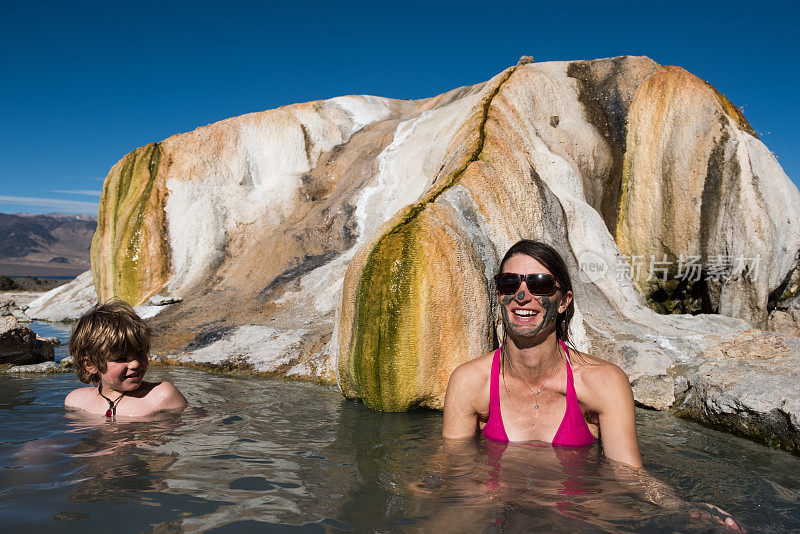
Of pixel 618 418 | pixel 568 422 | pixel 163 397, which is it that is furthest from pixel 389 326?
pixel 618 418

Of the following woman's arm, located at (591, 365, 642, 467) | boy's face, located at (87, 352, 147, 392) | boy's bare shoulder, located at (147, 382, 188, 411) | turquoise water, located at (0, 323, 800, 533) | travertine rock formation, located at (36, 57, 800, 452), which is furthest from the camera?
travertine rock formation, located at (36, 57, 800, 452)

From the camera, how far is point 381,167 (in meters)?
12.6

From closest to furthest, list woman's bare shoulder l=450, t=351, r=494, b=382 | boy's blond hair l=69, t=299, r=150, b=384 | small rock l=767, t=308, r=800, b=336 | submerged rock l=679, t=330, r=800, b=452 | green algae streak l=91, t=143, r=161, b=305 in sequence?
woman's bare shoulder l=450, t=351, r=494, b=382 → boy's blond hair l=69, t=299, r=150, b=384 → submerged rock l=679, t=330, r=800, b=452 → small rock l=767, t=308, r=800, b=336 → green algae streak l=91, t=143, r=161, b=305

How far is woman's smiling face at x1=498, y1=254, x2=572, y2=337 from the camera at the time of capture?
346 centimetres

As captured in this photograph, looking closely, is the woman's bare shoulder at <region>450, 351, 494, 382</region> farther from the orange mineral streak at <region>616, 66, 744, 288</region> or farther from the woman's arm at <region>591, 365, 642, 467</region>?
the orange mineral streak at <region>616, 66, 744, 288</region>

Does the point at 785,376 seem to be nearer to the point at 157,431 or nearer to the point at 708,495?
the point at 708,495

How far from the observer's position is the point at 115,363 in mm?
4266

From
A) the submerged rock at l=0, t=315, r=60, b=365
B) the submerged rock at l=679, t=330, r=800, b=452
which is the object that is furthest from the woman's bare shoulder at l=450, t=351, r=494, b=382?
the submerged rock at l=0, t=315, r=60, b=365

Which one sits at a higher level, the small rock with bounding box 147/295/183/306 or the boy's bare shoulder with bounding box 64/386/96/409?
the small rock with bounding box 147/295/183/306

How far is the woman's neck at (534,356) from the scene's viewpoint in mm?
3539

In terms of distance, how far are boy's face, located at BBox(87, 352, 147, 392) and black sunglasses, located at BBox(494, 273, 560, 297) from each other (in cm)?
256

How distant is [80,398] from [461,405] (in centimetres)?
300

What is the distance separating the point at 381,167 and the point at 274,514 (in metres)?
10.1

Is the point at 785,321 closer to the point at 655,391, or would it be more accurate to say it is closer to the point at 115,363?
the point at 655,391
